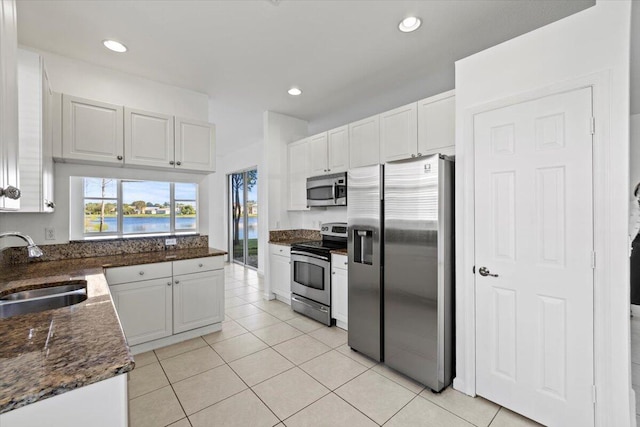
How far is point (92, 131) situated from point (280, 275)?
277 cm

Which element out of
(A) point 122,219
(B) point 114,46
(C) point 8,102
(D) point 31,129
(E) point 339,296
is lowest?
(E) point 339,296

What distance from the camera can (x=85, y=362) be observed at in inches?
33.2

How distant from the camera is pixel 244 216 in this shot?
6.55 metres

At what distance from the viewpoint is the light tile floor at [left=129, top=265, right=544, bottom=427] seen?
1846 mm

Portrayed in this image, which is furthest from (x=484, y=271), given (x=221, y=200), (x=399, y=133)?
(x=221, y=200)

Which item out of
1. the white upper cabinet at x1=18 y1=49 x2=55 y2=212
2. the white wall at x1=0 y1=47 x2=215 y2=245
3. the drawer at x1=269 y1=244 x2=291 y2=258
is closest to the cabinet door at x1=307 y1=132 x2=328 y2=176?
the drawer at x1=269 y1=244 x2=291 y2=258

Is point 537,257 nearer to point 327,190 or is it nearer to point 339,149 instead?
point 327,190

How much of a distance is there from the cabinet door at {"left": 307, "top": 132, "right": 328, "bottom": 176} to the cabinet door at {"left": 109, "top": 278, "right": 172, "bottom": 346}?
2339mm

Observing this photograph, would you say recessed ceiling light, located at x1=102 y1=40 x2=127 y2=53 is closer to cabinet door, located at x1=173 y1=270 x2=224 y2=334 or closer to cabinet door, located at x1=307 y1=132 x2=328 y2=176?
cabinet door, located at x1=173 y1=270 x2=224 y2=334

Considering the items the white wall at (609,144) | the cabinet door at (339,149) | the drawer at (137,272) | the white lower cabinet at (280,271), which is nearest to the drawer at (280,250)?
the white lower cabinet at (280,271)

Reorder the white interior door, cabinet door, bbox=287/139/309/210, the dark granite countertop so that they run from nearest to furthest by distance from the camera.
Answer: the dark granite countertop → the white interior door → cabinet door, bbox=287/139/309/210

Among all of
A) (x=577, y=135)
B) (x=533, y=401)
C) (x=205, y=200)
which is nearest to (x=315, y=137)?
(x=205, y=200)

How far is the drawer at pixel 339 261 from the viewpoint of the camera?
10.1 ft

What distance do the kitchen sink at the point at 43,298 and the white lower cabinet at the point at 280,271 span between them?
2.42 metres
